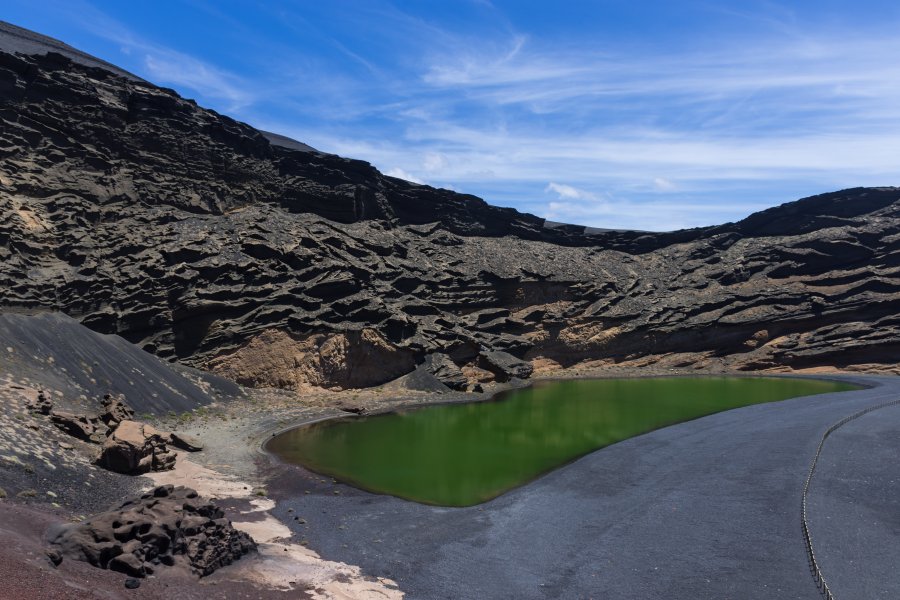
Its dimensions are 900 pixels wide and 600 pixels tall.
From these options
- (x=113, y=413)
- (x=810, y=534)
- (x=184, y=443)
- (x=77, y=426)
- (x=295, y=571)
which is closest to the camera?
(x=295, y=571)

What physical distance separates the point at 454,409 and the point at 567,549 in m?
27.3

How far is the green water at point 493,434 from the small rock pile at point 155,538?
9.25m

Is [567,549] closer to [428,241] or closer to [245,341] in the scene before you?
[245,341]

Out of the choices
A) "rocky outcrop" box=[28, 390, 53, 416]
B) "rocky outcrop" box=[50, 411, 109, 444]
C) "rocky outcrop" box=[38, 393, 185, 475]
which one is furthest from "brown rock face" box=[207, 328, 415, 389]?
"rocky outcrop" box=[50, 411, 109, 444]

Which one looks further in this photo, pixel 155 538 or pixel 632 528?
pixel 632 528

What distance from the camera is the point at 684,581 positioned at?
1486cm

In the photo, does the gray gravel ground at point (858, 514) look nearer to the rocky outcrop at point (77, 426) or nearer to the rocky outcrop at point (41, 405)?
the rocky outcrop at point (77, 426)

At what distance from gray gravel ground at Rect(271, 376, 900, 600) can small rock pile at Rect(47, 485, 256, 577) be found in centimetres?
325

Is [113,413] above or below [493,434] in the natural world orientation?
above

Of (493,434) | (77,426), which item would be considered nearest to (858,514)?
(493,434)

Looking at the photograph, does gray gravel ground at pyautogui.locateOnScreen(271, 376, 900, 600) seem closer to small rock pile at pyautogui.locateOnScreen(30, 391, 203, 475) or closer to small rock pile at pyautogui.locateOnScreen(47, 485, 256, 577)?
small rock pile at pyautogui.locateOnScreen(47, 485, 256, 577)

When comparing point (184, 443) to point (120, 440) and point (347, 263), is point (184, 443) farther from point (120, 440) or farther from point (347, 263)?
point (347, 263)

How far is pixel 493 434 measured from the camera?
35344mm

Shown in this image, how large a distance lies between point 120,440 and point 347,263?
110 feet
